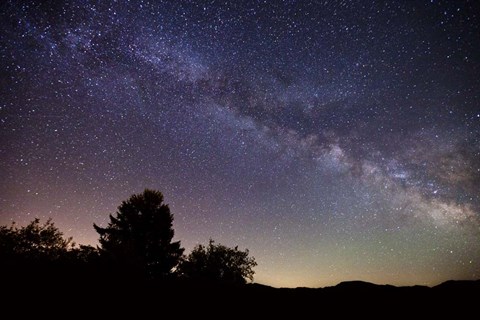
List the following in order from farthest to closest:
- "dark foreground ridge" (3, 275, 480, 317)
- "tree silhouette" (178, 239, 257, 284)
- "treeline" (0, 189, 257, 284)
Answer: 1. "tree silhouette" (178, 239, 257, 284)
2. "treeline" (0, 189, 257, 284)
3. "dark foreground ridge" (3, 275, 480, 317)

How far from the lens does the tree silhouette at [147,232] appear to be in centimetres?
2241

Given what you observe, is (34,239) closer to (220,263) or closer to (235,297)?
(220,263)

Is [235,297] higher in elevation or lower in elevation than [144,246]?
lower

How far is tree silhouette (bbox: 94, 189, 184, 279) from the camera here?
73.5 feet

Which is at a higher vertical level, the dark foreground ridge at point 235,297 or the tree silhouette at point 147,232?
the tree silhouette at point 147,232

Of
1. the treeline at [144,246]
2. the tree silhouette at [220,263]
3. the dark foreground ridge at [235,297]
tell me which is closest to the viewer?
the dark foreground ridge at [235,297]

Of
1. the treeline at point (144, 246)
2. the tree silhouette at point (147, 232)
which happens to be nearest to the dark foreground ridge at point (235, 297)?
the treeline at point (144, 246)

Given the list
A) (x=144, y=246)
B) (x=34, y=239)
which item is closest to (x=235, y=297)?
(x=144, y=246)

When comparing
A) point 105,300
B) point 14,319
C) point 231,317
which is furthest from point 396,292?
point 14,319

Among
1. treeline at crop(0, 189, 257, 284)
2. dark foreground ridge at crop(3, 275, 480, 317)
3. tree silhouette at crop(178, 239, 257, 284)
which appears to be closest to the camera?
dark foreground ridge at crop(3, 275, 480, 317)

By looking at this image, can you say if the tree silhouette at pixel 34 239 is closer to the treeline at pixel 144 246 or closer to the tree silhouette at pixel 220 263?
the treeline at pixel 144 246

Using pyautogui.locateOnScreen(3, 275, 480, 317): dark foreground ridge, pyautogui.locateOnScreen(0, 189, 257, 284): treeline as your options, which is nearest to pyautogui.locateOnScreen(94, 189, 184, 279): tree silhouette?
pyautogui.locateOnScreen(0, 189, 257, 284): treeline

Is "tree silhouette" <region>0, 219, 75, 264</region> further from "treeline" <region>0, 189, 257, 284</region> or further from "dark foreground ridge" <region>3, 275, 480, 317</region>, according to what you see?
"dark foreground ridge" <region>3, 275, 480, 317</region>

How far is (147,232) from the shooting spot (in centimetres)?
2344
